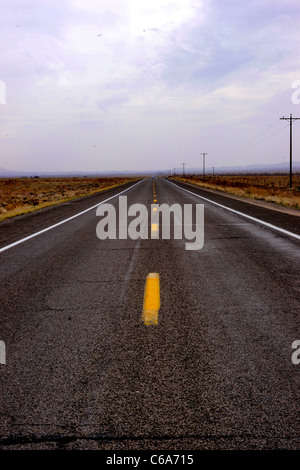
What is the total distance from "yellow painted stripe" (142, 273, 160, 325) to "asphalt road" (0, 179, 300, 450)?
0.07 m

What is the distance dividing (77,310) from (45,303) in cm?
54

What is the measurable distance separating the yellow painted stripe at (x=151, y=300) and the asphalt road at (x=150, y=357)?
74mm

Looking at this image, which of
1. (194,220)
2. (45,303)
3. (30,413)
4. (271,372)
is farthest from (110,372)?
(194,220)

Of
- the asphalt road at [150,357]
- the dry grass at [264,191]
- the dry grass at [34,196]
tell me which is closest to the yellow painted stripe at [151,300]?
the asphalt road at [150,357]

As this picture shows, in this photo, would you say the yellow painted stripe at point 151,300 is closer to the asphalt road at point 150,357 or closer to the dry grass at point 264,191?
the asphalt road at point 150,357

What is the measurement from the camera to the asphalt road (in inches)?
98.8

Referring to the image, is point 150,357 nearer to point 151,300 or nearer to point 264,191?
point 151,300

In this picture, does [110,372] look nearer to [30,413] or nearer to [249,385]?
[30,413]

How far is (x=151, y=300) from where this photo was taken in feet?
16.5

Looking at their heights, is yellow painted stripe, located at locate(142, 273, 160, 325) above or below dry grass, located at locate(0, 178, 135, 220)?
below

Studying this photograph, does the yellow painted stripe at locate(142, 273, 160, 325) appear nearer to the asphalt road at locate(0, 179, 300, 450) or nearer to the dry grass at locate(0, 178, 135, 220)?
the asphalt road at locate(0, 179, 300, 450)

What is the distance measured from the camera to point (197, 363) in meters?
3.36

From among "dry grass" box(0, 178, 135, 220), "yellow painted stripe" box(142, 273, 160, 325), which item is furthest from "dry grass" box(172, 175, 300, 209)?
"yellow painted stripe" box(142, 273, 160, 325)

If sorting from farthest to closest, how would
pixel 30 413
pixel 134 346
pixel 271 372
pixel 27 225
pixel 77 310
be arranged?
pixel 27 225 < pixel 77 310 < pixel 134 346 < pixel 271 372 < pixel 30 413
